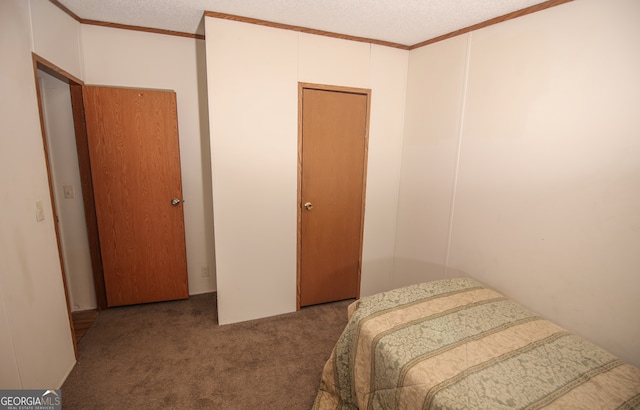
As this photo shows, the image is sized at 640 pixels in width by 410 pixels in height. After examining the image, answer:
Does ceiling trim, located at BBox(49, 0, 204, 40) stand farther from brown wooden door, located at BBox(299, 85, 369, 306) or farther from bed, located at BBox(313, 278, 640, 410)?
bed, located at BBox(313, 278, 640, 410)

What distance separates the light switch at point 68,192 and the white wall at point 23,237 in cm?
89

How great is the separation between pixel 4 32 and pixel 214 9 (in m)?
1.14

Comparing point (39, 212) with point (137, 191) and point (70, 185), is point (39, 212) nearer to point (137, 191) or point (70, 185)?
point (137, 191)

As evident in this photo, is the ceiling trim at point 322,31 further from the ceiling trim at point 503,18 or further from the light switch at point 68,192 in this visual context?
the light switch at point 68,192

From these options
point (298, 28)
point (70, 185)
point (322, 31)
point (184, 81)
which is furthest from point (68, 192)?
point (322, 31)

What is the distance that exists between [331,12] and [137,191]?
215 centimetres

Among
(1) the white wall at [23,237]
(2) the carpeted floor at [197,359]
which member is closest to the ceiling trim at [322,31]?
(1) the white wall at [23,237]

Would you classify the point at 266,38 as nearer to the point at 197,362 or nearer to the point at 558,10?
the point at 558,10

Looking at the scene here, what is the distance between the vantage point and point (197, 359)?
6.72 feet

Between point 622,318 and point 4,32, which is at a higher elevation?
point 4,32

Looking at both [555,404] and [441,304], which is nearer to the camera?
[555,404]

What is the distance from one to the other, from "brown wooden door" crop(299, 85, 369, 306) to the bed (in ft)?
3.17

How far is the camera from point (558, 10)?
1.65m

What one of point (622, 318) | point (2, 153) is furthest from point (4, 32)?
point (622, 318)
